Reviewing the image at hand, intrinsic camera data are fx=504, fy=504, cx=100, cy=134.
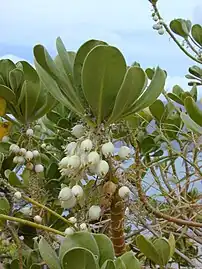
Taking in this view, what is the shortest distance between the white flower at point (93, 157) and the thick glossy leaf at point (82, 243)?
90 mm

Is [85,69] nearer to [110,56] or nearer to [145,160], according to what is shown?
[110,56]

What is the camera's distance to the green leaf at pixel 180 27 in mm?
1225

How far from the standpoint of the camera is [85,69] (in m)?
0.50

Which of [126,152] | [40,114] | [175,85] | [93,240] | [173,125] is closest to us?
[93,240]

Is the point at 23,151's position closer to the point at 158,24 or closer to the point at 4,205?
the point at 4,205

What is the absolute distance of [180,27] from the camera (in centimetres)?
123

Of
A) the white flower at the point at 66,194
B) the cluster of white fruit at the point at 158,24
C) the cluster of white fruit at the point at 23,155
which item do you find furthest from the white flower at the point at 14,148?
the cluster of white fruit at the point at 158,24

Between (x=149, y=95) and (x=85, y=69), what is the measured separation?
83 mm

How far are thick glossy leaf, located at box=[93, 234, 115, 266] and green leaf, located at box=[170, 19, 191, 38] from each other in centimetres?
85

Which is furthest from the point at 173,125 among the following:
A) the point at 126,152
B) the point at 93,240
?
the point at 93,240

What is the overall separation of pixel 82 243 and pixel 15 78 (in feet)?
1.09

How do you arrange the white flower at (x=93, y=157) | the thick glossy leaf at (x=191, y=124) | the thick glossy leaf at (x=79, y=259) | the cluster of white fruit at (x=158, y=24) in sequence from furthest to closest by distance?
the cluster of white fruit at (x=158, y=24), the thick glossy leaf at (x=191, y=124), the white flower at (x=93, y=157), the thick glossy leaf at (x=79, y=259)

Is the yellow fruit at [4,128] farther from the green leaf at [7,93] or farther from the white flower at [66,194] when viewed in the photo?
the white flower at [66,194]

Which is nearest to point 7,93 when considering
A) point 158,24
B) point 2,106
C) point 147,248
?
point 2,106
